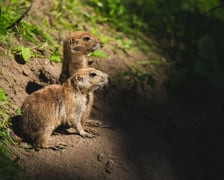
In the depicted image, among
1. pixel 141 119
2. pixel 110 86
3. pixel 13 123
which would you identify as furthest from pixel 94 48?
pixel 13 123

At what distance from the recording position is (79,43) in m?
6.21

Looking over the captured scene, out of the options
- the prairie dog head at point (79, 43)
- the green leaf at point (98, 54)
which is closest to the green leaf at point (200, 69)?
the green leaf at point (98, 54)

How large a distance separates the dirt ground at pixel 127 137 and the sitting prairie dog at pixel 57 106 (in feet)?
0.53

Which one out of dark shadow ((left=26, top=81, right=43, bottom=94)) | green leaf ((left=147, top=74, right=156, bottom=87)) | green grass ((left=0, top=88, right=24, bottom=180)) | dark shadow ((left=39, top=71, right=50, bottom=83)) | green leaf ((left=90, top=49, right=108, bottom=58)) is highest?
green leaf ((left=90, top=49, right=108, bottom=58))

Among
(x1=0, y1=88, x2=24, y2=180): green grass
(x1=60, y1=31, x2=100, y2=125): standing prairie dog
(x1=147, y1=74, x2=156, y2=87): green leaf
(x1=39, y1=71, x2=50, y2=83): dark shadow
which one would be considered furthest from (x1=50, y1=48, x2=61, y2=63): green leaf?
(x1=147, y1=74, x2=156, y2=87): green leaf

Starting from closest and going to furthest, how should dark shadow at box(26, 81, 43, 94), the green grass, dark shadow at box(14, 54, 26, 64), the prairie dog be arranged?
the green grass < dark shadow at box(26, 81, 43, 94) < dark shadow at box(14, 54, 26, 64) < the prairie dog

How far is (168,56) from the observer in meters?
7.86

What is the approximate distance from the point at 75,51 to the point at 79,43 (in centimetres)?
11

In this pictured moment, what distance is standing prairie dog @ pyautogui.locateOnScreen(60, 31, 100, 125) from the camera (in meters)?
6.11

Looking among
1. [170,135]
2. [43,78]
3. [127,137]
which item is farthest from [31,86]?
[170,135]

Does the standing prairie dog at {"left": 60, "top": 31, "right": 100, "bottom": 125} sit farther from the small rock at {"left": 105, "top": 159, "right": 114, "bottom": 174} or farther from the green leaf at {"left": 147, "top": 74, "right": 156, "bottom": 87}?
the small rock at {"left": 105, "top": 159, "right": 114, "bottom": 174}

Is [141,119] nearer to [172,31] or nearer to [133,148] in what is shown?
[133,148]

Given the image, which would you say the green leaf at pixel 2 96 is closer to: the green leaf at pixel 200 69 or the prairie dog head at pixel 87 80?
the prairie dog head at pixel 87 80

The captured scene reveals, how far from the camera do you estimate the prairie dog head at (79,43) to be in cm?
618
